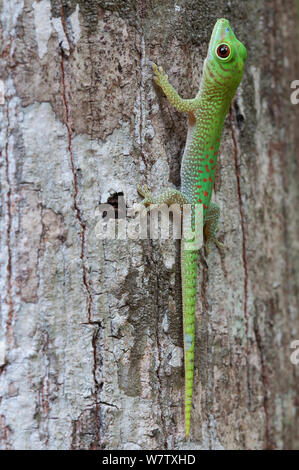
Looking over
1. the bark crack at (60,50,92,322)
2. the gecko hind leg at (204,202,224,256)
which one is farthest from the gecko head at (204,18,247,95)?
the bark crack at (60,50,92,322)

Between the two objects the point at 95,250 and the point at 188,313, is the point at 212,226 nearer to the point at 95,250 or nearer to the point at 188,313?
the point at 188,313

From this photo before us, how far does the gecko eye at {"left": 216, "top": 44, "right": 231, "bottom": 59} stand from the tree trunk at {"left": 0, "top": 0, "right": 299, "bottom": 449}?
0.08 metres

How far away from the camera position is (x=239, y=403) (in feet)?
7.82

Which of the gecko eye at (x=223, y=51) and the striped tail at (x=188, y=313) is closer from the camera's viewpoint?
the striped tail at (x=188, y=313)

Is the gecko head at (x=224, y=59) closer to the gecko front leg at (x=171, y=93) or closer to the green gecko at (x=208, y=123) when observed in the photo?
the green gecko at (x=208, y=123)

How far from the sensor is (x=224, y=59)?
2309 millimetres

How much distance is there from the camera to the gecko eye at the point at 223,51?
2.28 metres

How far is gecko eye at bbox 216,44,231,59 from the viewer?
89.6 inches

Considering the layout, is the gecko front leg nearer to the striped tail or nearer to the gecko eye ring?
the gecko eye ring

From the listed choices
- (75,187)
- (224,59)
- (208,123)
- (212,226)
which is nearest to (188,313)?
(212,226)

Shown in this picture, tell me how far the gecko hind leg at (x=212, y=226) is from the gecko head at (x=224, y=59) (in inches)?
22.8

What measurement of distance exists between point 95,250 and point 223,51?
1137mm

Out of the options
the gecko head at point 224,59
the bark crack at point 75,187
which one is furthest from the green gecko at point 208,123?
the bark crack at point 75,187

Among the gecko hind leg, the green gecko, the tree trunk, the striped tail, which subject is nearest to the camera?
the tree trunk
